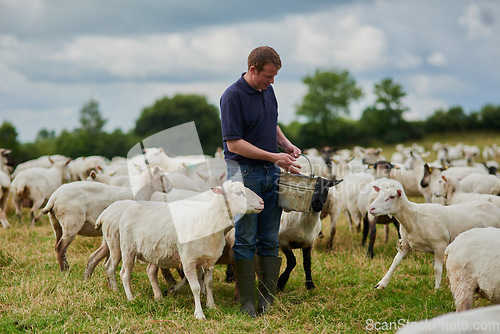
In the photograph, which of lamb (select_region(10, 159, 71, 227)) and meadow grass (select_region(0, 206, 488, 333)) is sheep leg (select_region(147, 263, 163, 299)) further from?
lamb (select_region(10, 159, 71, 227))

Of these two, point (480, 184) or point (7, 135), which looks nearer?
point (480, 184)

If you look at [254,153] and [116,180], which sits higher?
[254,153]

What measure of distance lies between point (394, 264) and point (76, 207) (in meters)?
4.71

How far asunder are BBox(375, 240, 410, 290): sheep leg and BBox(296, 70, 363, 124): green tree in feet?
206

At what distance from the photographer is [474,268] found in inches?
178

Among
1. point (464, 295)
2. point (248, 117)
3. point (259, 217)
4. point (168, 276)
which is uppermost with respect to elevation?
point (248, 117)

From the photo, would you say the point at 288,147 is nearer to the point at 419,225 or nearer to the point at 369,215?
the point at 419,225

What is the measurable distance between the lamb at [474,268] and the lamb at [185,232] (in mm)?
2029

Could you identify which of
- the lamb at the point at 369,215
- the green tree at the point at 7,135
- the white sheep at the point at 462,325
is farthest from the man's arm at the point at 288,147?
the green tree at the point at 7,135

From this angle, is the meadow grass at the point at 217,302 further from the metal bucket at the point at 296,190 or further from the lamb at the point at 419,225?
the metal bucket at the point at 296,190

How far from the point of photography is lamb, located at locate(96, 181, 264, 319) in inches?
200

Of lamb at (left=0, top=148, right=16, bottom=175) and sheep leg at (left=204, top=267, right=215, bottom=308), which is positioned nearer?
sheep leg at (left=204, top=267, right=215, bottom=308)

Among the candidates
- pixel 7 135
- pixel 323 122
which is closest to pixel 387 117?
pixel 323 122

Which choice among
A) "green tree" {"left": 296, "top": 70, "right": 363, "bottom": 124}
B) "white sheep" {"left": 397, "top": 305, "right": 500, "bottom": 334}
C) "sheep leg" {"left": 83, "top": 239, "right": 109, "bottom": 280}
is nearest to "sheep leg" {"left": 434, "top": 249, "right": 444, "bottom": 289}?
"white sheep" {"left": 397, "top": 305, "right": 500, "bottom": 334}
